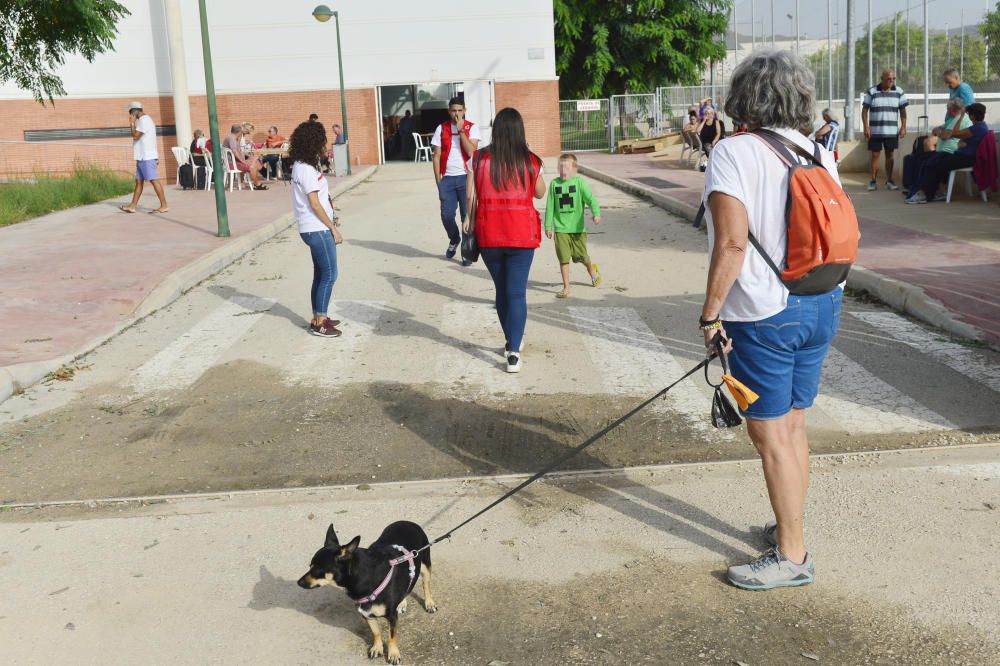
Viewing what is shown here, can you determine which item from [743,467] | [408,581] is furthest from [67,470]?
[743,467]

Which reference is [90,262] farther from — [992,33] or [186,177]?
[992,33]

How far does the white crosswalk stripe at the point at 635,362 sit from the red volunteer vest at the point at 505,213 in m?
1.09

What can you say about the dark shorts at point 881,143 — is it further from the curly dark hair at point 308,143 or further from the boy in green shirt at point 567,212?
the curly dark hair at point 308,143

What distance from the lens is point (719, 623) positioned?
3723 millimetres

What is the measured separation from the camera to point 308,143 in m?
8.21

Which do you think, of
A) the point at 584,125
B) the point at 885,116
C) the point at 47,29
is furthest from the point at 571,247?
the point at 584,125

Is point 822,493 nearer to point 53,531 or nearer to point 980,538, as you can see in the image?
point 980,538

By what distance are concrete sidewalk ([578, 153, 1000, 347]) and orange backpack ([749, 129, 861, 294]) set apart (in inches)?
173

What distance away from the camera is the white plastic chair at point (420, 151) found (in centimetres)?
3747

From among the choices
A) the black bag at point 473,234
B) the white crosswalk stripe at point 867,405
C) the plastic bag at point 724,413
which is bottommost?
the white crosswalk stripe at point 867,405

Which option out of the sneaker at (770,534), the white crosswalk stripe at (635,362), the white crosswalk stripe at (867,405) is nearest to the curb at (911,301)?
the white crosswalk stripe at (867,405)

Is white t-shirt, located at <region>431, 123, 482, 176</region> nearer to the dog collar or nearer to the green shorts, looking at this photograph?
the green shorts

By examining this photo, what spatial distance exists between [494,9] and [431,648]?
1359 inches

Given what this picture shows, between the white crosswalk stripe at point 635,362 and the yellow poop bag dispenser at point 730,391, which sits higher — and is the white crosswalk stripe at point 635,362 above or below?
below
